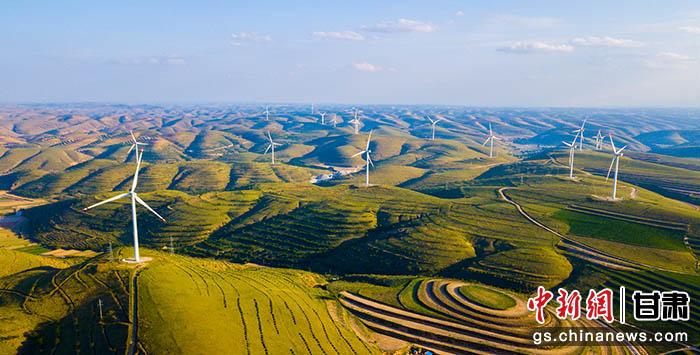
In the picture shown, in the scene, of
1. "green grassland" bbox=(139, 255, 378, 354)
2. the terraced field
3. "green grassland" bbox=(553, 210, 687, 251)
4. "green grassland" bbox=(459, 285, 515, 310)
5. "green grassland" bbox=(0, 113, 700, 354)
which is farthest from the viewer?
"green grassland" bbox=(553, 210, 687, 251)

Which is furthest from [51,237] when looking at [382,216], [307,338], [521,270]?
[521,270]

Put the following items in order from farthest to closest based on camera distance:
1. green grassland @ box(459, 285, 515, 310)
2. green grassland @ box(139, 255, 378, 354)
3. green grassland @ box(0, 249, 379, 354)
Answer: green grassland @ box(459, 285, 515, 310) → green grassland @ box(0, 249, 379, 354) → green grassland @ box(139, 255, 378, 354)

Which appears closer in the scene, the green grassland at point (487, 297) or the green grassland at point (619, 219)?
the green grassland at point (487, 297)

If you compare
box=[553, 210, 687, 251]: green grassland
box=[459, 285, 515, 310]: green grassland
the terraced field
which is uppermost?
box=[553, 210, 687, 251]: green grassland

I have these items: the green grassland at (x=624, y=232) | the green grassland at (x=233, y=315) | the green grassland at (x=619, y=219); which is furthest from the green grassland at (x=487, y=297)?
the green grassland at (x=624, y=232)

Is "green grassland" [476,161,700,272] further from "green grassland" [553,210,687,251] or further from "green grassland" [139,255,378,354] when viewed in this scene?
"green grassland" [139,255,378,354]

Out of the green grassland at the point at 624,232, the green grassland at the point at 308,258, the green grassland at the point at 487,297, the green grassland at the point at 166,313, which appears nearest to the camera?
the green grassland at the point at 166,313

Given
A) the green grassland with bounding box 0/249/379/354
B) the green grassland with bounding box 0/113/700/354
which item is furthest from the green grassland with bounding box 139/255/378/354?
the green grassland with bounding box 0/113/700/354

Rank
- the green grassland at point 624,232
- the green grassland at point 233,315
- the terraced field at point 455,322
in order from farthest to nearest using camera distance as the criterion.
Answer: the green grassland at point 624,232 → the terraced field at point 455,322 → the green grassland at point 233,315

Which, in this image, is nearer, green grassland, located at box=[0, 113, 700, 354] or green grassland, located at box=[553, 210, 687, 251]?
green grassland, located at box=[0, 113, 700, 354]

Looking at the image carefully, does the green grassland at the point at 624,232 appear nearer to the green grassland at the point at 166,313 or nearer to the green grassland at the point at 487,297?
the green grassland at the point at 487,297

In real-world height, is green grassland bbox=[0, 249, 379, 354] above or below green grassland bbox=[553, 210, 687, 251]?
below
